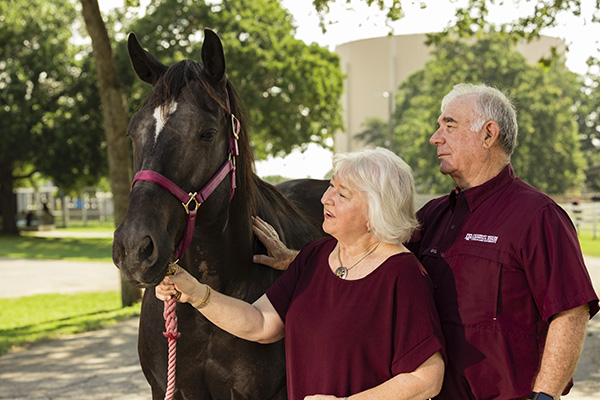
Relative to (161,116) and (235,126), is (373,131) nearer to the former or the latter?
(235,126)

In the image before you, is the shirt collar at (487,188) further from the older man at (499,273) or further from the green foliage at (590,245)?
the green foliage at (590,245)

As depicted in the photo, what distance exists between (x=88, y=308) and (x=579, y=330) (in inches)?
358

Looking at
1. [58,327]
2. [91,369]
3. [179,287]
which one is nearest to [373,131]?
[58,327]

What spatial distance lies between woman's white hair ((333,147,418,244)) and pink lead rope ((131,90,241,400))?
527 mm

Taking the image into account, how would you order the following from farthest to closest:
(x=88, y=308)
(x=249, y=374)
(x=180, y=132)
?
(x=88, y=308)
(x=249, y=374)
(x=180, y=132)

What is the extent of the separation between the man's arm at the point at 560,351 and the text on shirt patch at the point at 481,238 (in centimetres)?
32

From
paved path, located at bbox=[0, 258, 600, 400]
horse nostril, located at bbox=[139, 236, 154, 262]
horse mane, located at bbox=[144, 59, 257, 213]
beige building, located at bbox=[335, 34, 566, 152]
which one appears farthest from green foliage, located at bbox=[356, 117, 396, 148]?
horse nostril, located at bbox=[139, 236, 154, 262]

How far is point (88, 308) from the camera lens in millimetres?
9977

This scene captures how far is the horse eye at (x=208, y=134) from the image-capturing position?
7.78ft

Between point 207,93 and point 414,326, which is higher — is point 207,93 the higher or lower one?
the higher one

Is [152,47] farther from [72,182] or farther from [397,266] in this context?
[397,266]

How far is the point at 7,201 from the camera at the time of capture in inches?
1116

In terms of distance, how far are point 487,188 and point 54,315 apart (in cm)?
840

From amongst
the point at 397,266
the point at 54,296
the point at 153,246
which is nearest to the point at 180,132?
the point at 153,246
